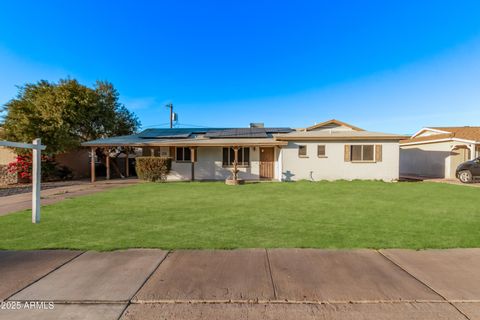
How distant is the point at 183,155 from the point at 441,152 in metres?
18.4

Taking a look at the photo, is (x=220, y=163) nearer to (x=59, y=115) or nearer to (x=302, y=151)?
(x=302, y=151)

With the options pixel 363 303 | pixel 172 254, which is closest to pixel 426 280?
pixel 363 303

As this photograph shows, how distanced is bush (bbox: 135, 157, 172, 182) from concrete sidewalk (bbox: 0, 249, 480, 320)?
10249 mm

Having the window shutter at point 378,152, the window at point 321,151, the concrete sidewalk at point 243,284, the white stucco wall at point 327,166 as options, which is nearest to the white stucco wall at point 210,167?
the white stucco wall at point 327,166

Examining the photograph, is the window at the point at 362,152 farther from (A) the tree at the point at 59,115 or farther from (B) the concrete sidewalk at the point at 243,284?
(A) the tree at the point at 59,115

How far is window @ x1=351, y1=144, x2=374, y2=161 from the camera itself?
14.3m

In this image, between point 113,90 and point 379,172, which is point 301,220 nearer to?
point 379,172

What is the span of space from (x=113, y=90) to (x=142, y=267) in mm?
21340

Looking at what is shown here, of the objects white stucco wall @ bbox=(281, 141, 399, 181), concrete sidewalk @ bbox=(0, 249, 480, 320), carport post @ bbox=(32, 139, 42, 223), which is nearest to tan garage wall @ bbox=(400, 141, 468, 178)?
white stucco wall @ bbox=(281, 141, 399, 181)

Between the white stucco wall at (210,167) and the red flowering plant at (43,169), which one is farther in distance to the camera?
the white stucco wall at (210,167)

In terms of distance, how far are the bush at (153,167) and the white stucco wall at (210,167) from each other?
1.38 meters

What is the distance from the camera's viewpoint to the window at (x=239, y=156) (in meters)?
15.4

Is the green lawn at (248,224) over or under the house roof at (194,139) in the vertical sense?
under

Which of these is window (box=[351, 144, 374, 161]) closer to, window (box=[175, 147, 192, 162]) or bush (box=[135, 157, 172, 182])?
window (box=[175, 147, 192, 162])
